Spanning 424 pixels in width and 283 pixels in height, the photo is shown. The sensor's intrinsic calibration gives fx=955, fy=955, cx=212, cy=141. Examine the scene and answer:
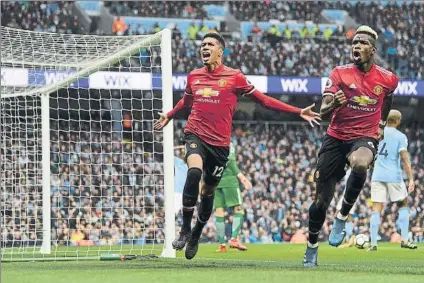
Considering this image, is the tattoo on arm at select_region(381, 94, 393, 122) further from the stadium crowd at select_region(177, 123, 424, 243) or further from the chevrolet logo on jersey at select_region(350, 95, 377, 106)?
the stadium crowd at select_region(177, 123, 424, 243)

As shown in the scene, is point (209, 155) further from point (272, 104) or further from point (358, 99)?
point (358, 99)

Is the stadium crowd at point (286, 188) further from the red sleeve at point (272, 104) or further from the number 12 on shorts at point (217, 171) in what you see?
the red sleeve at point (272, 104)

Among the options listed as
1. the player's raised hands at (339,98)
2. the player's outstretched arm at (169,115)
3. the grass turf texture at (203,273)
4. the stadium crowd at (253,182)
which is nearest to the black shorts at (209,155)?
the player's outstretched arm at (169,115)

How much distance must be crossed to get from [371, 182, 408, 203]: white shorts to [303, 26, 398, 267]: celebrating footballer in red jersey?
5.09 meters

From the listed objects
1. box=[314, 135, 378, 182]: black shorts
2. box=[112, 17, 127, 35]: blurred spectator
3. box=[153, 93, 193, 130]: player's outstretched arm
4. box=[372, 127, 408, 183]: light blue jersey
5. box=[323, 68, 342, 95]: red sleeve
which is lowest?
box=[372, 127, 408, 183]: light blue jersey

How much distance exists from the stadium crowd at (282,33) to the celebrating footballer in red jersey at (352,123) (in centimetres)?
1891

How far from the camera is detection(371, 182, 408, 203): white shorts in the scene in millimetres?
14062

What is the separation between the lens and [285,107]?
9.25 metres

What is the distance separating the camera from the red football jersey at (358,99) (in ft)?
29.0

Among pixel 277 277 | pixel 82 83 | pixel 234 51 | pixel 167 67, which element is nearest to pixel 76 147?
pixel 82 83

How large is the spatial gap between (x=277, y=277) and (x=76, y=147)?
64.2 ft

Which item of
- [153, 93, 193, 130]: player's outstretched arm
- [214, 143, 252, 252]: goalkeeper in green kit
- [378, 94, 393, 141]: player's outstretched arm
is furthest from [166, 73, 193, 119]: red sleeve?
[214, 143, 252, 252]: goalkeeper in green kit

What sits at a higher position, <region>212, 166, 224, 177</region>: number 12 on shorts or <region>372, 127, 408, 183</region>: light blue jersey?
<region>212, 166, 224, 177</region>: number 12 on shorts

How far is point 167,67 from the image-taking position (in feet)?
39.9
